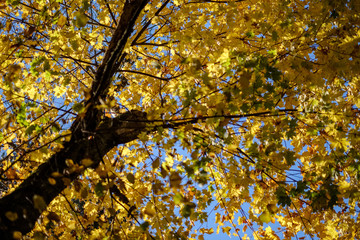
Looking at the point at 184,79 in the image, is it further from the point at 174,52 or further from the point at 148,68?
the point at 148,68

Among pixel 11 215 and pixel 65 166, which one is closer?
pixel 11 215

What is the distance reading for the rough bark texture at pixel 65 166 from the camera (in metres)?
1.92

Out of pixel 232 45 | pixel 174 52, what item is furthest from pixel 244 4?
pixel 174 52

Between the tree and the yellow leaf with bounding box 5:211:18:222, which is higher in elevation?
the tree

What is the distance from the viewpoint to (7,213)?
69.7 inches

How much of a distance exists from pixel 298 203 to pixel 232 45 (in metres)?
3.14

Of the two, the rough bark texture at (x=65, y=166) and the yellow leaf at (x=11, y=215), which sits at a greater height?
the rough bark texture at (x=65, y=166)

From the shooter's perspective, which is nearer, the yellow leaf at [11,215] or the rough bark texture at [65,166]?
the yellow leaf at [11,215]

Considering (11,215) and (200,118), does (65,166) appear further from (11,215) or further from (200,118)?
(200,118)

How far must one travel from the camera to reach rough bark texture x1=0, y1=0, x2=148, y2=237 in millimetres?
1922

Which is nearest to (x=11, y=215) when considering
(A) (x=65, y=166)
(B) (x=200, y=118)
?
(A) (x=65, y=166)

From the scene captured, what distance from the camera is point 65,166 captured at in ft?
7.94

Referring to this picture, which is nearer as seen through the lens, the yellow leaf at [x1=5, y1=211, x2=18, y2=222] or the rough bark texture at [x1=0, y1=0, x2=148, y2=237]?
the yellow leaf at [x1=5, y1=211, x2=18, y2=222]

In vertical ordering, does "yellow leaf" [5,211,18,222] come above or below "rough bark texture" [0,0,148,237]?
below
